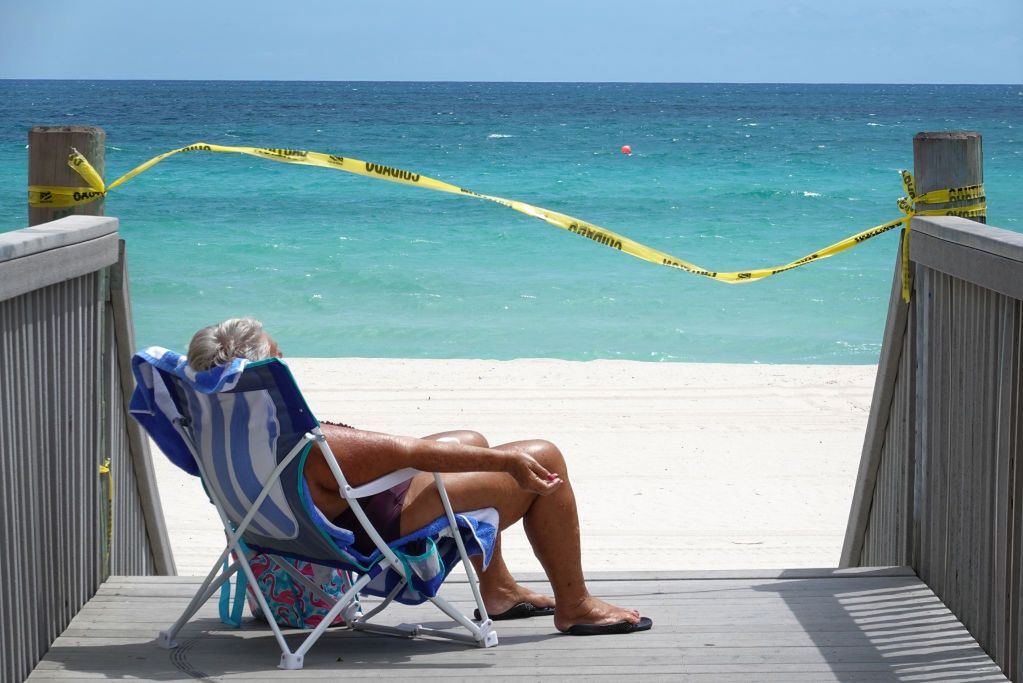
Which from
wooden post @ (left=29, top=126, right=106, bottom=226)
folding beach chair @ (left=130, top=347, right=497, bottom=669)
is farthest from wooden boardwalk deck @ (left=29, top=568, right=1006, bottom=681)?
wooden post @ (left=29, top=126, right=106, bottom=226)

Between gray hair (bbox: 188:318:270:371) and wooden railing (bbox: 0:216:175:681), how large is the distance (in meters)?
0.45

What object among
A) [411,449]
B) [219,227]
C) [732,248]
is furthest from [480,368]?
[219,227]

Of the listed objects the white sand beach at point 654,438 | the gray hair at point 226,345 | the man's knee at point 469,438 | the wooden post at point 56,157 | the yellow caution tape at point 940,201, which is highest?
the wooden post at point 56,157

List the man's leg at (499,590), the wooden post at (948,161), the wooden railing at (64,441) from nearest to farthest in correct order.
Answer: the wooden railing at (64,441)
the man's leg at (499,590)
the wooden post at (948,161)

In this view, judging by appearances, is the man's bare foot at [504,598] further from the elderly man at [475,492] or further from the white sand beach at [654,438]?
the white sand beach at [654,438]

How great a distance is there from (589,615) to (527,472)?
0.56 m

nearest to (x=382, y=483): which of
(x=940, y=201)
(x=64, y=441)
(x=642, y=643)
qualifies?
(x=642, y=643)

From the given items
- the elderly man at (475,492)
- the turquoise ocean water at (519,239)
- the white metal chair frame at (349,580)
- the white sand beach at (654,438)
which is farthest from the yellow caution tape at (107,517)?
the turquoise ocean water at (519,239)

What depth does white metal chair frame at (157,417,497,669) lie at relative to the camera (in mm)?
3096

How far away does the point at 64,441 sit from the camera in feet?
11.6

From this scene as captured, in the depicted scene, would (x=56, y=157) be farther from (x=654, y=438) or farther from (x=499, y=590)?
(x=654, y=438)

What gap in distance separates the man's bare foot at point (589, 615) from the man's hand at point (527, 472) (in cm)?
44

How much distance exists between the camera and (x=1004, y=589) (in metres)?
3.15

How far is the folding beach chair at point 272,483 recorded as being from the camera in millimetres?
3045
